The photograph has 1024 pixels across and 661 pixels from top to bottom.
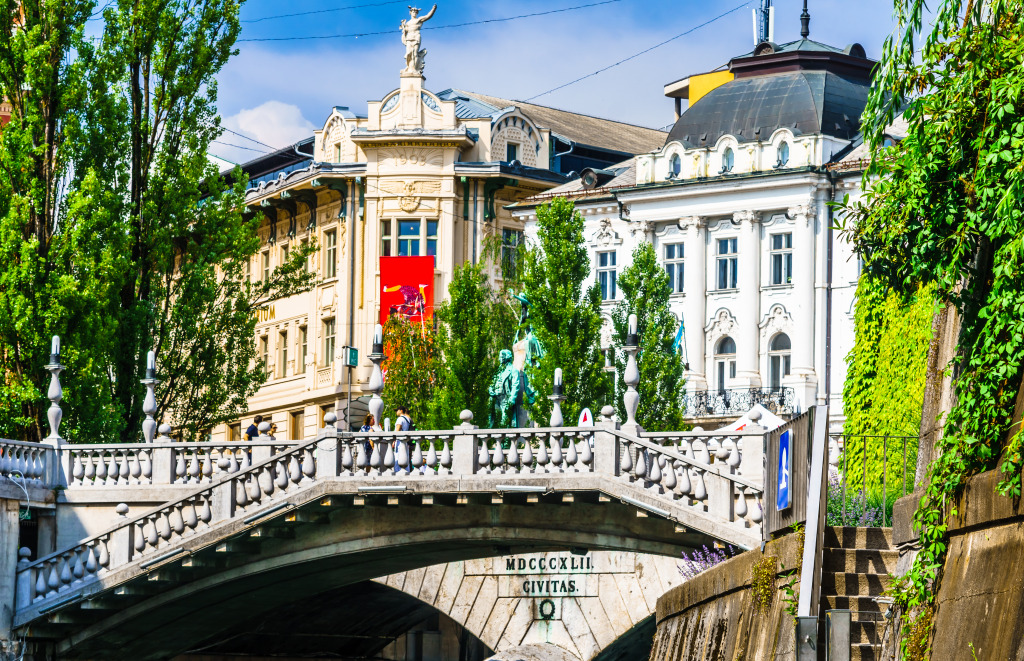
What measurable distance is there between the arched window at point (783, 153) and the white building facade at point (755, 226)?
0.09 ft

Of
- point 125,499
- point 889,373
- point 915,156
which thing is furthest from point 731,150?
point 915,156

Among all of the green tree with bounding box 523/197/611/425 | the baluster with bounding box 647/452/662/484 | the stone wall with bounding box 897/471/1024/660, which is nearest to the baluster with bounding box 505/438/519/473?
the baluster with bounding box 647/452/662/484

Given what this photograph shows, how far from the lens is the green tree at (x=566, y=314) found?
43.6m

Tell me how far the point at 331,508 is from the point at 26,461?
242 inches

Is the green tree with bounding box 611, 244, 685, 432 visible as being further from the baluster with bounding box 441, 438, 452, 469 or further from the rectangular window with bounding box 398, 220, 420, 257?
the baluster with bounding box 441, 438, 452, 469

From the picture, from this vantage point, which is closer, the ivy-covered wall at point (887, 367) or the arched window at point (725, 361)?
the ivy-covered wall at point (887, 367)

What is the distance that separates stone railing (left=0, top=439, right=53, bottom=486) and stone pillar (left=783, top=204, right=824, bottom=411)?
24.4 meters

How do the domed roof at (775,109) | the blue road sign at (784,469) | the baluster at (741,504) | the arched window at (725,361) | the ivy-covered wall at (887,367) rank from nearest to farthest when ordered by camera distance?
the blue road sign at (784,469), the baluster at (741,504), the ivy-covered wall at (887,367), the domed roof at (775,109), the arched window at (725,361)

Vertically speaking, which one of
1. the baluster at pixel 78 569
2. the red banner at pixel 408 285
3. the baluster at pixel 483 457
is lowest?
the baluster at pixel 78 569

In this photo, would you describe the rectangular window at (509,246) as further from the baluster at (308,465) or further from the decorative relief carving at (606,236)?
the baluster at (308,465)

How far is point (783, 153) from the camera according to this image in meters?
54.1

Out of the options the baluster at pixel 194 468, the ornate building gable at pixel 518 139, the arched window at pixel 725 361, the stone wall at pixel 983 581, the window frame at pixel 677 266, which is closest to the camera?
the stone wall at pixel 983 581

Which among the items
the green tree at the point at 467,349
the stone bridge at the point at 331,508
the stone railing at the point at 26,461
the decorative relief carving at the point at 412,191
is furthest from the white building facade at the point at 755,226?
the stone railing at the point at 26,461

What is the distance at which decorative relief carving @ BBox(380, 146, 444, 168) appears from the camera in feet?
192
